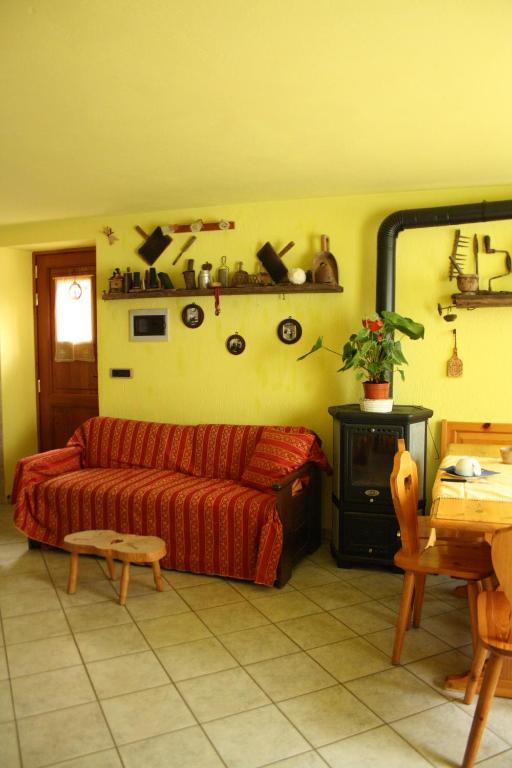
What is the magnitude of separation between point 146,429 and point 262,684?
237 centimetres

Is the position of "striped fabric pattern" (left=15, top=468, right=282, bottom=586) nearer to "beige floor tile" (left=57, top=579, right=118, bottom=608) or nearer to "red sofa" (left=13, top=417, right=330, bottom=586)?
"red sofa" (left=13, top=417, right=330, bottom=586)

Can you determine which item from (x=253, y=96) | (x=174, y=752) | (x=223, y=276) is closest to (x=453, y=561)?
(x=174, y=752)

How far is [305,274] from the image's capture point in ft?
13.8

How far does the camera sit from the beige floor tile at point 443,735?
211 cm

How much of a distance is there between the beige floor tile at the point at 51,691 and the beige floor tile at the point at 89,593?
0.71 metres

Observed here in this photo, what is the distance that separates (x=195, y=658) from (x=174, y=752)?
642 mm

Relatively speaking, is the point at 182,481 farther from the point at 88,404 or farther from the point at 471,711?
the point at 471,711

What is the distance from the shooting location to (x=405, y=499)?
2.62m

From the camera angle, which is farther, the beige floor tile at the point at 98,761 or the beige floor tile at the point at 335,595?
the beige floor tile at the point at 335,595

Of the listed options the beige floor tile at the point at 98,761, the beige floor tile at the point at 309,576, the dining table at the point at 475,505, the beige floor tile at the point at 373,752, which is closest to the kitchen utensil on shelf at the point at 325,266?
the dining table at the point at 475,505

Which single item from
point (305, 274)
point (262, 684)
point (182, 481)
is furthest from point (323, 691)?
point (305, 274)

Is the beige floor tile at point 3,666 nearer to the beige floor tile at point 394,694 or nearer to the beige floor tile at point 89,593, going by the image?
the beige floor tile at point 89,593

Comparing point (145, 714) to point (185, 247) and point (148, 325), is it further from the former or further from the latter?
point (185, 247)

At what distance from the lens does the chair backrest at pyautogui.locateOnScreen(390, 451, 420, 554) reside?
257 cm
